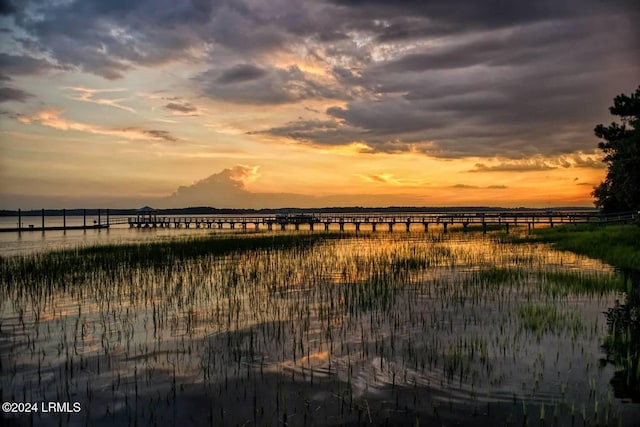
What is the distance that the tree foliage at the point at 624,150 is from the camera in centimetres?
2306

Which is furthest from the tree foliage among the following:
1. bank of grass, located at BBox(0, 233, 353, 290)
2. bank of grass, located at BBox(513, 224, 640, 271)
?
bank of grass, located at BBox(0, 233, 353, 290)

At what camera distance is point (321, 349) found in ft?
35.0

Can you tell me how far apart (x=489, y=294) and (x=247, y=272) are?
10940mm

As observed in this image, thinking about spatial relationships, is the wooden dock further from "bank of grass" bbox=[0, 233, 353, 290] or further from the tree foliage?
"bank of grass" bbox=[0, 233, 353, 290]

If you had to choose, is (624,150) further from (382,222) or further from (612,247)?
(382,222)

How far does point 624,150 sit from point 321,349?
21.5m

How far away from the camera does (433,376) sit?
8836 millimetres

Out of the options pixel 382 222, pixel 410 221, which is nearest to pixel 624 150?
pixel 382 222

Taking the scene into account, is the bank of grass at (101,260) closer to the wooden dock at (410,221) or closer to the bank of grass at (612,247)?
the bank of grass at (612,247)

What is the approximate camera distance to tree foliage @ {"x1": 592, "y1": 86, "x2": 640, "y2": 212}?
23.1m

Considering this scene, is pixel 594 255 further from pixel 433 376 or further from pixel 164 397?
pixel 164 397

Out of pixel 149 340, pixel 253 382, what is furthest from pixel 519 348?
pixel 149 340

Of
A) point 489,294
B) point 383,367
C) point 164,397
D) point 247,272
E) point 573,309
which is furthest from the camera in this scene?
point 247,272

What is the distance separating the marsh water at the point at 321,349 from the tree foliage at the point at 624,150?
230 inches
